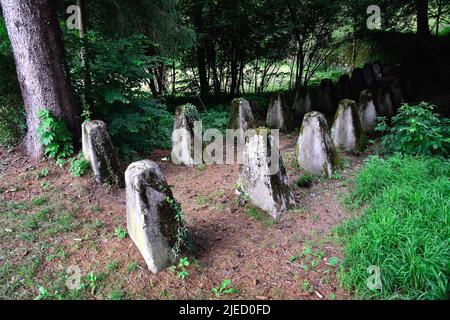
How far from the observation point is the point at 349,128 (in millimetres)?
5691

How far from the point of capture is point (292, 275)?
10.3ft

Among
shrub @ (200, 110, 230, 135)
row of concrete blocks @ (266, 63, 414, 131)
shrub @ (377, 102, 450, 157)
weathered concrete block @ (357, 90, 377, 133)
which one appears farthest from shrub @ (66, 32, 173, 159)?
weathered concrete block @ (357, 90, 377, 133)

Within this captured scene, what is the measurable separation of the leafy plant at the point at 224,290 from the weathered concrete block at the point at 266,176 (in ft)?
4.04

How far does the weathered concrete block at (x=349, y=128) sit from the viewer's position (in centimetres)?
564

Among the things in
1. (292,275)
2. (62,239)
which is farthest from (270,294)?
(62,239)

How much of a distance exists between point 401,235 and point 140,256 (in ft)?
8.34

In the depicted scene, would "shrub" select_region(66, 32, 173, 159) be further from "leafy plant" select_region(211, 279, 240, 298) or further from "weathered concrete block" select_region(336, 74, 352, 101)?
"weathered concrete block" select_region(336, 74, 352, 101)

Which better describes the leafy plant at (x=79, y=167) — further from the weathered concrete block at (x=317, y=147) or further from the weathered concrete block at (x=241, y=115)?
the weathered concrete block at (x=317, y=147)

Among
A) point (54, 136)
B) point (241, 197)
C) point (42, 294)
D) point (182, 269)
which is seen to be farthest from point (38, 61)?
point (182, 269)

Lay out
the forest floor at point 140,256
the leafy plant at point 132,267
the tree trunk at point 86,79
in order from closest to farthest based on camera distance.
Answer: the forest floor at point 140,256, the leafy plant at point 132,267, the tree trunk at point 86,79

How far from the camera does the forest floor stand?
2967mm

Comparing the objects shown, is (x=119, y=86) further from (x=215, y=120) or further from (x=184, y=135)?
(x=215, y=120)

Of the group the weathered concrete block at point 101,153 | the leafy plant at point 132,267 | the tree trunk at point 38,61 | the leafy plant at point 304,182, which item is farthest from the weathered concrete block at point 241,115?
the leafy plant at point 132,267

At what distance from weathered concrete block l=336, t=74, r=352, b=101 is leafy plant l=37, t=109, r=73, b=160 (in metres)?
6.99
